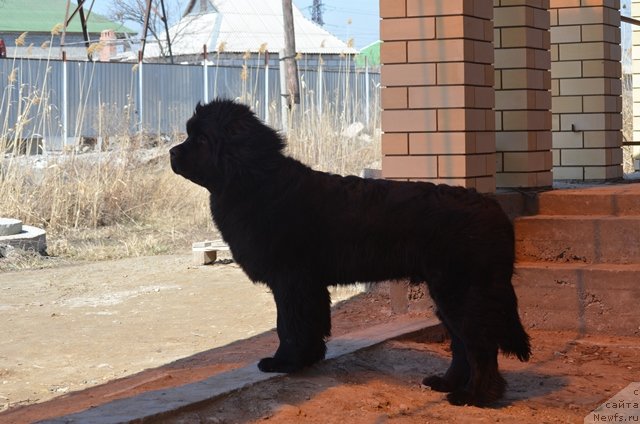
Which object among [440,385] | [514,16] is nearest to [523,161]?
[514,16]

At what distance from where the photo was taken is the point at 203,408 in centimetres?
428

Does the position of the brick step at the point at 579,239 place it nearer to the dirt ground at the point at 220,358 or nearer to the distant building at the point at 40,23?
the dirt ground at the point at 220,358

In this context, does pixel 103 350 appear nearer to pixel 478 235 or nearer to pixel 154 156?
pixel 478 235

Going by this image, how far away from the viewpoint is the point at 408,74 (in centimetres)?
662

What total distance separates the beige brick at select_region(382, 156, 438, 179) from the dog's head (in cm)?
182

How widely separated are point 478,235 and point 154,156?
10.3 metres

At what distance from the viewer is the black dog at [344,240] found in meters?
4.70

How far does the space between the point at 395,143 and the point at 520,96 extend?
4.01ft

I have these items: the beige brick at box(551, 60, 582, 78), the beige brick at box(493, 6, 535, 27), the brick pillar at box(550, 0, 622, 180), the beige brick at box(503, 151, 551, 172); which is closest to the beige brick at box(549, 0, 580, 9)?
the brick pillar at box(550, 0, 622, 180)

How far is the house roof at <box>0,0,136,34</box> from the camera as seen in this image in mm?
55688

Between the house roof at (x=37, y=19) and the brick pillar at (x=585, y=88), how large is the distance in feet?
159

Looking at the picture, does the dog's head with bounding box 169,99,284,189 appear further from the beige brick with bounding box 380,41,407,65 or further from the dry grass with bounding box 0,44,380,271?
the dry grass with bounding box 0,44,380,271

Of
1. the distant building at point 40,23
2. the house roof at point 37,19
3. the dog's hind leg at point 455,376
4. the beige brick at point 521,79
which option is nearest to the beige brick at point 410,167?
the beige brick at point 521,79

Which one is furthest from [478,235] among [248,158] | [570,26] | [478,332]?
[570,26]
